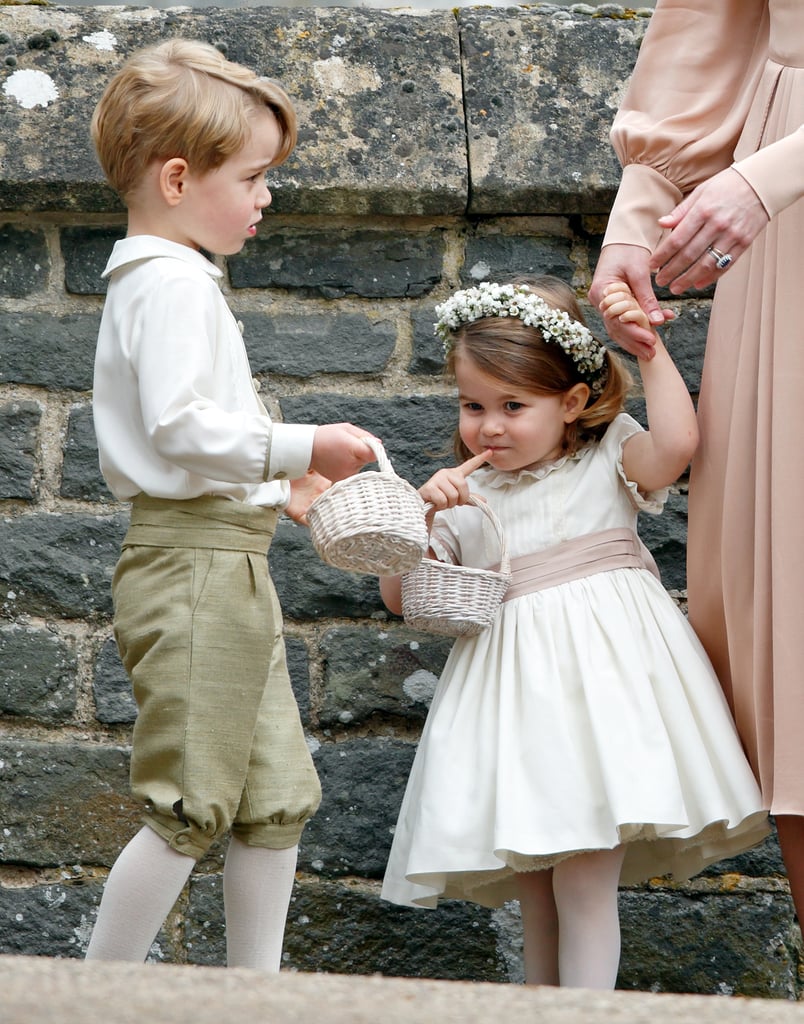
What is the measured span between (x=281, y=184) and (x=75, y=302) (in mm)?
527

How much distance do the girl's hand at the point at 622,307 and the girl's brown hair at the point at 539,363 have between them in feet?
0.58

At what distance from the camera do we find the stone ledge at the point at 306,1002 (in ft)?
3.70

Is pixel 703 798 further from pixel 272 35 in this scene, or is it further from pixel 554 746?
pixel 272 35

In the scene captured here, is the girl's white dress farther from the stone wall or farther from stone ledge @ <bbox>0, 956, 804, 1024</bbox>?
stone ledge @ <bbox>0, 956, 804, 1024</bbox>

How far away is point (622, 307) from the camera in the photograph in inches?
97.0

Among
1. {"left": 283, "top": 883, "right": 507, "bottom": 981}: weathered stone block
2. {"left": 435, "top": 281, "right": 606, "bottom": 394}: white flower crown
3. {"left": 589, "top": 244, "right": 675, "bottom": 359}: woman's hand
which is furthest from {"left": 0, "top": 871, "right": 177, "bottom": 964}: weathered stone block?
{"left": 589, "top": 244, "right": 675, "bottom": 359}: woman's hand

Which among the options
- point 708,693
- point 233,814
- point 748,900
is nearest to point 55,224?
point 233,814

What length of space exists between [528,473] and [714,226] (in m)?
0.64

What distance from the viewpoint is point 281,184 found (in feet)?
9.65

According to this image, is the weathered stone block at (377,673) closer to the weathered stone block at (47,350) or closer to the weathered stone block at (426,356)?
the weathered stone block at (426,356)

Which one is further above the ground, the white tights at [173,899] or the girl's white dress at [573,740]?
the girl's white dress at [573,740]

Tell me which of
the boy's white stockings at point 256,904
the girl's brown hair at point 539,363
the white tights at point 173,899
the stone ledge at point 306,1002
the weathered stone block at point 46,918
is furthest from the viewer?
the weathered stone block at point 46,918

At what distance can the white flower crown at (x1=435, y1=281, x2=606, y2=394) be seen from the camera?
2.63 metres

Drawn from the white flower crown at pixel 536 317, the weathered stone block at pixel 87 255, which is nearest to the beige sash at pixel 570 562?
the white flower crown at pixel 536 317
